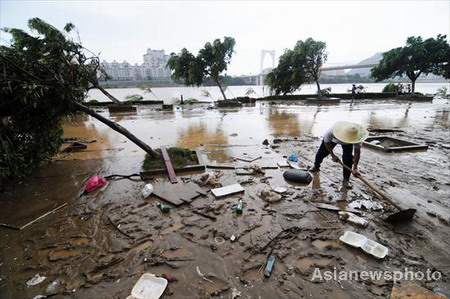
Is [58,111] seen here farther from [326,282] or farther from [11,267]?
[326,282]

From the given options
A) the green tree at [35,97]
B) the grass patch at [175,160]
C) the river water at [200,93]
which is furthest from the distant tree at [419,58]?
the green tree at [35,97]

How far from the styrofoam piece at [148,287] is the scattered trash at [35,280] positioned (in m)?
1.11

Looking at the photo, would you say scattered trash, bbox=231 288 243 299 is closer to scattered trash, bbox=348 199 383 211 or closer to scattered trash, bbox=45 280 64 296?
scattered trash, bbox=45 280 64 296

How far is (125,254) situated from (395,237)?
3.73m

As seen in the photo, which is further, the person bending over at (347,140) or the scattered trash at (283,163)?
the scattered trash at (283,163)

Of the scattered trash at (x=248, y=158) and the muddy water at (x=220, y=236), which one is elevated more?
the scattered trash at (x=248, y=158)

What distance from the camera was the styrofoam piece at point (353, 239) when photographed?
111 inches

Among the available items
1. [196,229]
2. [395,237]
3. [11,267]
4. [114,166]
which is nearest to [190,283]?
[196,229]

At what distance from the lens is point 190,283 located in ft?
7.65

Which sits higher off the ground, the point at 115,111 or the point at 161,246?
the point at 115,111

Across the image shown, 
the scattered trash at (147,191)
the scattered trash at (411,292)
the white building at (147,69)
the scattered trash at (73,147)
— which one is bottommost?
the scattered trash at (411,292)

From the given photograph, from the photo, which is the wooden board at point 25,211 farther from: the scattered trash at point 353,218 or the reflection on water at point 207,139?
the scattered trash at point 353,218

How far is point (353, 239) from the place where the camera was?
2.90m

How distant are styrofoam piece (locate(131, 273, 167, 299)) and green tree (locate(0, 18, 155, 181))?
139 inches
